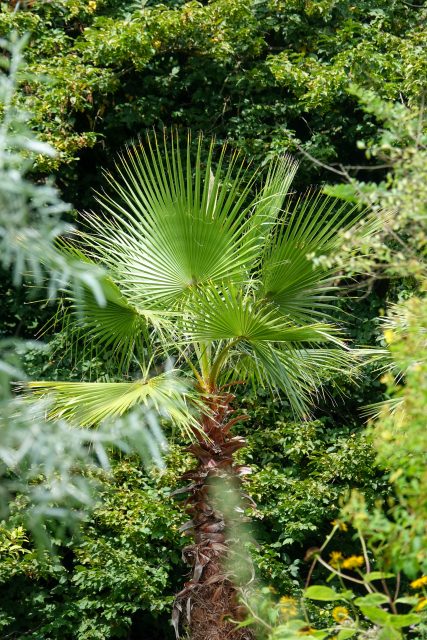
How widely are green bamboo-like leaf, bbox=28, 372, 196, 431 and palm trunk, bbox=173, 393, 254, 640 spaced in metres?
0.29

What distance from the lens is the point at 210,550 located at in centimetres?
495

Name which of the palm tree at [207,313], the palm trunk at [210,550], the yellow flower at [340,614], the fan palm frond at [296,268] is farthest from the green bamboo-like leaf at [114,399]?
the yellow flower at [340,614]

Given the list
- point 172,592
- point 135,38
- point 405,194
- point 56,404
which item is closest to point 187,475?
point 56,404

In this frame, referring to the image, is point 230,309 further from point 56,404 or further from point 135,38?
point 135,38

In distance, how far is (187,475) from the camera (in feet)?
16.6

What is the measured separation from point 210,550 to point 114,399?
98 cm

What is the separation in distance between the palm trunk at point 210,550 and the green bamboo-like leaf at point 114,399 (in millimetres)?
288

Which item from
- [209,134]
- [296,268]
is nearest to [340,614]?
[296,268]

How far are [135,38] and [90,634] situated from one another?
4590mm

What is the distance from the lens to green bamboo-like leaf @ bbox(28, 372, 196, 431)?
4.48 metres

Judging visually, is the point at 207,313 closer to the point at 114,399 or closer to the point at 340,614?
the point at 114,399

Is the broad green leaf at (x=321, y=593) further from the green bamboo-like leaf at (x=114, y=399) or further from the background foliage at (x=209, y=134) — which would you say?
the background foliage at (x=209, y=134)

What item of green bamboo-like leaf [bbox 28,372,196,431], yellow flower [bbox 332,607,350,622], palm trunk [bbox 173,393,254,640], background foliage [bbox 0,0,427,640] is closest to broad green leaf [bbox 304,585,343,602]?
yellow flower [bbox 332,607,350,622]

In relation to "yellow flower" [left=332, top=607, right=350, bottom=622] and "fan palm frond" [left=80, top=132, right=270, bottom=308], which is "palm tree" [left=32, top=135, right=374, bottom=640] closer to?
"fan palm frond" [left=80, top=132, right=270, bottom=308]
